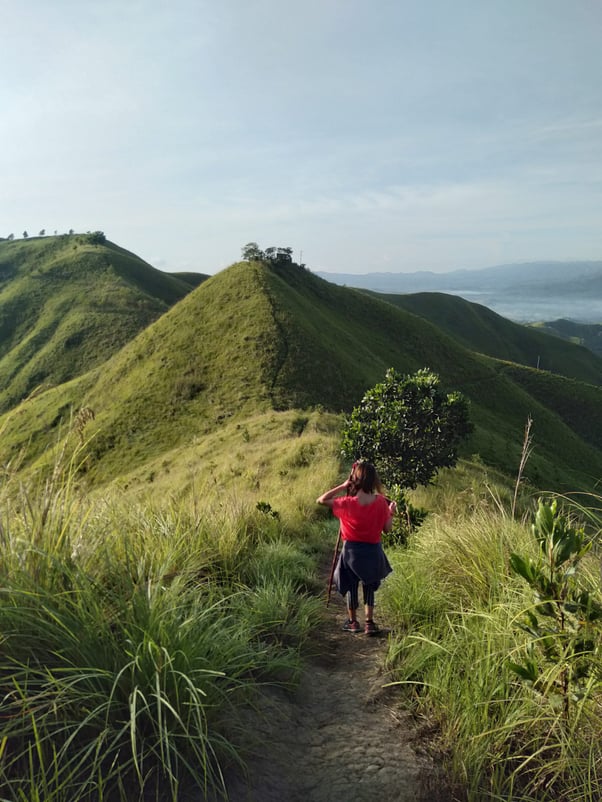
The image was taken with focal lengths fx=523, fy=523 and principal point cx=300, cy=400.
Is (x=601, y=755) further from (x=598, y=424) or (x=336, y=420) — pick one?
(x=598, y=424)

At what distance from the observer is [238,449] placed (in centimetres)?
2142

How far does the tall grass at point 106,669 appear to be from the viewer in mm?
2281

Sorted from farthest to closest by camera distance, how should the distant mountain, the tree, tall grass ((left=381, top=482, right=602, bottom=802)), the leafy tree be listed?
the leafy tree → the distant mountain → the tree → tall grass ((left=381, top=482, right=602, bottom=802))

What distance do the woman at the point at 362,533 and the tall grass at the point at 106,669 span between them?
1.12m

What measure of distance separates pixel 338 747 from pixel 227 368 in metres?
33.9

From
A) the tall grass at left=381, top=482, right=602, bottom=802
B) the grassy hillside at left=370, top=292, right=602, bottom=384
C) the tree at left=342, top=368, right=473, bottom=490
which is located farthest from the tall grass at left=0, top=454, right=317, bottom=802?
the grassy hillside at left=370, top=292, right=602, bottom=384

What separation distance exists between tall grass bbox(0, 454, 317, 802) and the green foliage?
157 centimetres

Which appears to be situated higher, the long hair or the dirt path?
the long hair

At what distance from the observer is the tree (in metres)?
11.5

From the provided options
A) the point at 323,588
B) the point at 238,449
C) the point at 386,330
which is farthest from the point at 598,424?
the point at 323,588

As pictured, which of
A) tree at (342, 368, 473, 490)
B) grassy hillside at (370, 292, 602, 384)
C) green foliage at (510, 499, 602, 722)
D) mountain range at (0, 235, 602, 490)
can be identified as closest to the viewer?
green foliage at (510, 499, 602, 722)

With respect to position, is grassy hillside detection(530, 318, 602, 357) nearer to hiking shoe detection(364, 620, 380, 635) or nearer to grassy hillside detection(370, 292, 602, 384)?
grassy hillside detection(370, 292, 602, 384)

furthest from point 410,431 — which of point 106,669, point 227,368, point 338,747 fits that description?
point 227,368

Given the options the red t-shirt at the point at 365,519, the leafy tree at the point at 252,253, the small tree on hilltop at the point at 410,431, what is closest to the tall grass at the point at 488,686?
the red t-shirt at the point at 365,519
